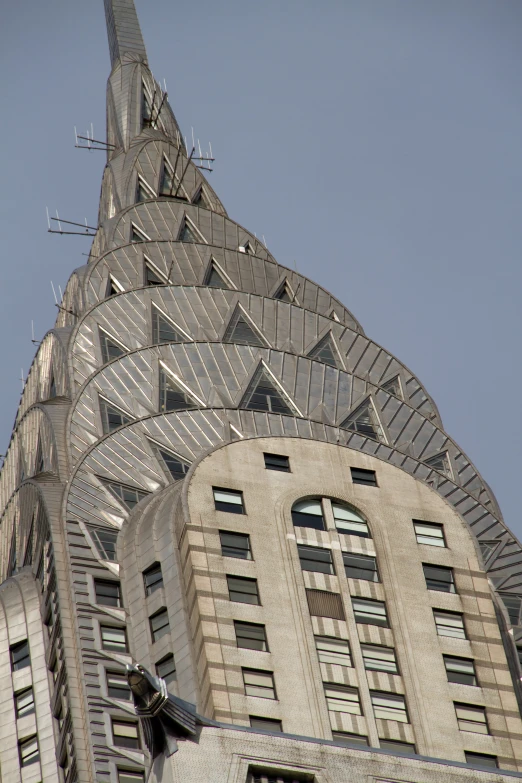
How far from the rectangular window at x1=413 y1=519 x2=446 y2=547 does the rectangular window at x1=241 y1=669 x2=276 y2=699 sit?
1516 centimetres

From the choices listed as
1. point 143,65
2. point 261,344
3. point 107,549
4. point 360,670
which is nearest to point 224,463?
point 107,549

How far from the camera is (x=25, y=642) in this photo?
10150cm

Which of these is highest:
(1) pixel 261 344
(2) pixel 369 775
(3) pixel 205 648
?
(1) pixel 261 344

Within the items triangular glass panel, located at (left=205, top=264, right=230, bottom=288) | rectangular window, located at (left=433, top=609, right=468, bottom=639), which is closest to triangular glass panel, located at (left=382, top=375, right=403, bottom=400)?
triangular glass panel, located at (left=205, top=264, right=230, bottom=288)

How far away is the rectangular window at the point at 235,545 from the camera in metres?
89.1

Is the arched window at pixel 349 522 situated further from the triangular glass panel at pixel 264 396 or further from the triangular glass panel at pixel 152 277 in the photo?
the triangular glass panel at pixel 152 277

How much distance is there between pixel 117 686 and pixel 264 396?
120 ft

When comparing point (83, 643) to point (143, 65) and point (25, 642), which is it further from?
point (143, 65)

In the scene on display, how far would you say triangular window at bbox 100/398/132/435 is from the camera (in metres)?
116

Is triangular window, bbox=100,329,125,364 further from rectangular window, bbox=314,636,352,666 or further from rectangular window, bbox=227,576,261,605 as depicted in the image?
rectangular window, bbox=314,636,352,666

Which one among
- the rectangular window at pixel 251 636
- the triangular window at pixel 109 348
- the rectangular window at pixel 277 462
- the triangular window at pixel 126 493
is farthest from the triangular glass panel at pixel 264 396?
the rectangular window at pixel 251 636

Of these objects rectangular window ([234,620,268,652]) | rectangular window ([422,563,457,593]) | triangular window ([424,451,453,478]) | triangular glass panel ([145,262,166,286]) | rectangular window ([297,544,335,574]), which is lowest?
rectangular window ([234,620,268,652])

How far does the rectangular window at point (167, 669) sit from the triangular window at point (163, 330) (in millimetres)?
45710

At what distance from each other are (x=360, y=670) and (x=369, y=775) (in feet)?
46.3
